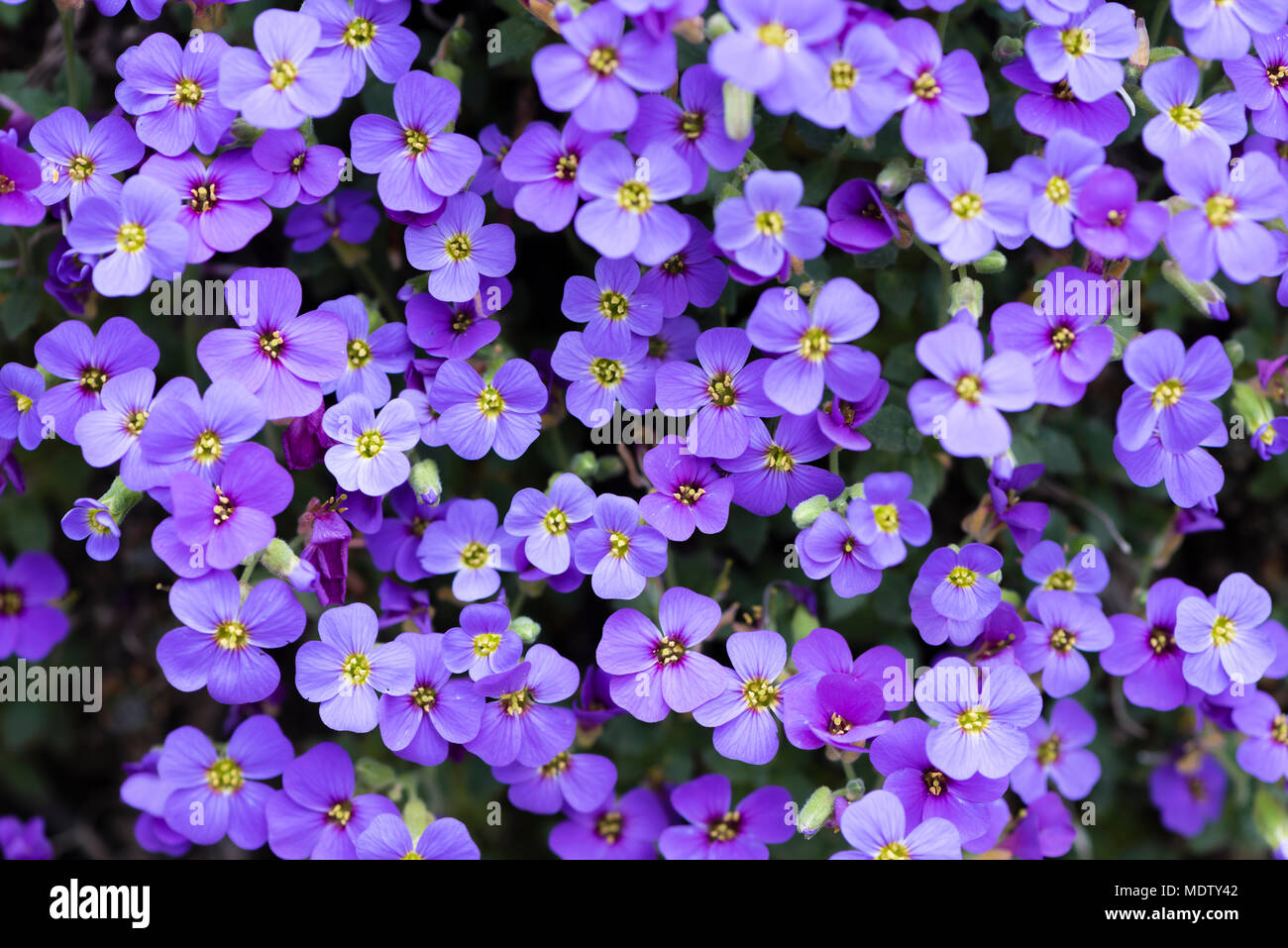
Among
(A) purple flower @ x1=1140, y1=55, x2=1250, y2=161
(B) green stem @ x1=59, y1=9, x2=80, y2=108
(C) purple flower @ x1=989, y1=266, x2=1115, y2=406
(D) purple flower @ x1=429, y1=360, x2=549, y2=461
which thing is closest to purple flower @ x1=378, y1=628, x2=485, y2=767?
(D) purple flower @ x1=429, y1=360, x2=549, y2=461

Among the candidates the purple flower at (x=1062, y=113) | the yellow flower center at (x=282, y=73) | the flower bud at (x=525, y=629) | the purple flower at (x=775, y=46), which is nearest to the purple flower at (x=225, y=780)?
the flower bud at (x=525, y=629)

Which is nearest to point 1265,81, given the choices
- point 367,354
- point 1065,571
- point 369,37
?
point 1065,571

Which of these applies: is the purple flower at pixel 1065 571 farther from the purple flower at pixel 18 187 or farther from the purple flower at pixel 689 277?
the purple flower at pixel 18 187

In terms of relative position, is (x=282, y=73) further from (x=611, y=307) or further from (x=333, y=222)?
(x=611, y=307)

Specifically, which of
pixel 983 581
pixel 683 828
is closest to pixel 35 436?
pixel 683 828
